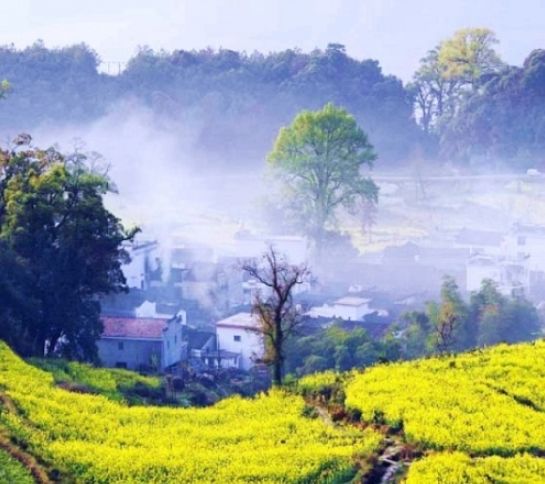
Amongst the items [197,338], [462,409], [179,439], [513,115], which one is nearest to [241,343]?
[197,338]

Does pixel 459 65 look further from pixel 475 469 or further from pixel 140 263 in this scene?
pixel 475 469

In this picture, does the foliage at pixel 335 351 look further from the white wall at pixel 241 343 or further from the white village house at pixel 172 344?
the white wall at pixel 241 343

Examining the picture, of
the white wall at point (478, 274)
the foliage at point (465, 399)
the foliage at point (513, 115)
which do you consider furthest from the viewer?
the foliage at point (513, 115)

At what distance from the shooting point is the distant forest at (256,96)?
243ft

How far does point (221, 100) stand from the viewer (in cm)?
7831

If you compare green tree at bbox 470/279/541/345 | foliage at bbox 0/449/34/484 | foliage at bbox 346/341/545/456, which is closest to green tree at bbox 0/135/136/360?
foliage at bbox 346/341/545/456

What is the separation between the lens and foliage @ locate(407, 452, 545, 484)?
14125mm

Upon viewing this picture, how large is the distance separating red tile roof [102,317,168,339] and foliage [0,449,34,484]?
54.9ft

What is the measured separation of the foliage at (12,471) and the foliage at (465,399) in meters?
6.05

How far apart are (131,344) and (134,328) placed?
52 centimetres

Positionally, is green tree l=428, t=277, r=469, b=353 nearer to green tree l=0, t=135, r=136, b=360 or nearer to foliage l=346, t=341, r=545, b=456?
foliage l=346, t=341, r=545, b=456

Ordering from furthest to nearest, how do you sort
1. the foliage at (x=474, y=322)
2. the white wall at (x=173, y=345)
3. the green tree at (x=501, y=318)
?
the green tree at (x=501, y=318) → the foliage at (x=474, y=322) → the white wall at (x=173, y=345)

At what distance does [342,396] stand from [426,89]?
220 feet

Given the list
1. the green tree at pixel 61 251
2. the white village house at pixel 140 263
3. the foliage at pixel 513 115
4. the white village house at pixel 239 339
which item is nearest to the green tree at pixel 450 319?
the white village house at pixel 239 339
